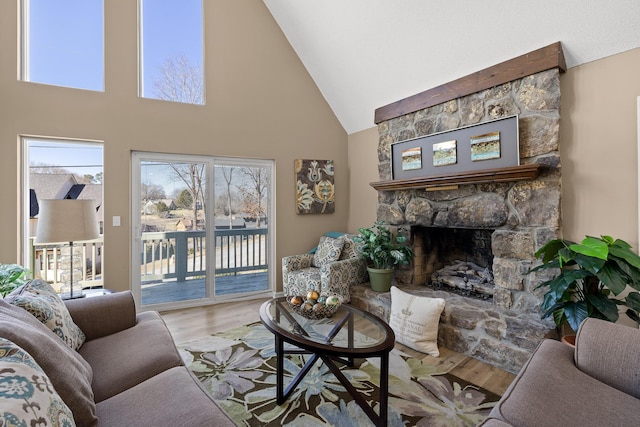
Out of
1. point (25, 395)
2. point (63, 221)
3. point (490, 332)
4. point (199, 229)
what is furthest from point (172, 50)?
point (490, 332)

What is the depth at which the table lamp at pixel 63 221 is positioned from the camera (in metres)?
2.31

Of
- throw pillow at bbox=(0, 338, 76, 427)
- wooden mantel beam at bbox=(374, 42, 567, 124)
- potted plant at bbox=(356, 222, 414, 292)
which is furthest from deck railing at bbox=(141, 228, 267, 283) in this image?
throw pillow at bbox=(0, 338, 76, 427)

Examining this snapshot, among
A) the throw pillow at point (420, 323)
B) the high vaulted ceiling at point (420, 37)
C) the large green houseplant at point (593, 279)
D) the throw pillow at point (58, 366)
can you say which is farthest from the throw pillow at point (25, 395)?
the high vaulted ceiling at point (420, 37)

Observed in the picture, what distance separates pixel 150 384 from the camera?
52.6 inches

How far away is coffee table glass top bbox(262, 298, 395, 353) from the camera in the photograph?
1683mm

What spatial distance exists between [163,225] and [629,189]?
4459 millimetres

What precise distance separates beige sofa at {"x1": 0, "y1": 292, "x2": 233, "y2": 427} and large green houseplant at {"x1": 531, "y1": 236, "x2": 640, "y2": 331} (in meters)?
2.12

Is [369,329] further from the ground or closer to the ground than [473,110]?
closer to the ground

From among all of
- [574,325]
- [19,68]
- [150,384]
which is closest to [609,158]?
[574,325]

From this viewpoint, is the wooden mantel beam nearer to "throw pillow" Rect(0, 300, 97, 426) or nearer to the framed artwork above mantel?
the framed artwork above mantel

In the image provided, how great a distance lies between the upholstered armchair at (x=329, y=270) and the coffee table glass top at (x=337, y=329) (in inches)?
50.1

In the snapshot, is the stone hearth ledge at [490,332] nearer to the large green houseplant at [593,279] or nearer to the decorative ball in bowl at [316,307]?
the large green houseplant at [593,279]

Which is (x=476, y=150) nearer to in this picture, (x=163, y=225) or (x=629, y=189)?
(x=629, y=189)

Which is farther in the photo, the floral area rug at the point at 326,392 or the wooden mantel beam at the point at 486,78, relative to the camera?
the wooden mantel beam at the point at 486,78
